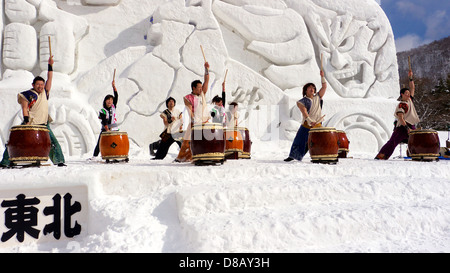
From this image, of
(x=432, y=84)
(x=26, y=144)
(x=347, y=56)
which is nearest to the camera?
(x=26, y=144)

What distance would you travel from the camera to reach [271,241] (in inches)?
96.0

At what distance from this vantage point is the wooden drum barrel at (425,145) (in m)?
5.26

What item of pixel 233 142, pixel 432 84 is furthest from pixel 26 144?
pixel 432 84

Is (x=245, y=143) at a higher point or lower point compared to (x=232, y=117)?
lower

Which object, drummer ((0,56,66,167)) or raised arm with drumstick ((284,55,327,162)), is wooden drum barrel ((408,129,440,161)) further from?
drummer ((0,56,66,167))

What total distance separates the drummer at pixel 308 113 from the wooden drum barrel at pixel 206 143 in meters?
1.45

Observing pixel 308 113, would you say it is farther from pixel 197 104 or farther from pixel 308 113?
pixel 197 104

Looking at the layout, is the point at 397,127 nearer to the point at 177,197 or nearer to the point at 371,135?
the point at 371,135

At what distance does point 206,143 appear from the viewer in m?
3.96

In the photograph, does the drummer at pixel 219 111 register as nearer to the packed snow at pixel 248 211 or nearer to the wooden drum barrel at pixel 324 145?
the wooden drum barrel at pixel 324 145

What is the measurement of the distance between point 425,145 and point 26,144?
5454 millimetres

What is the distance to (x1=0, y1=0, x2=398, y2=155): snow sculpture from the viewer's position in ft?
23.9
